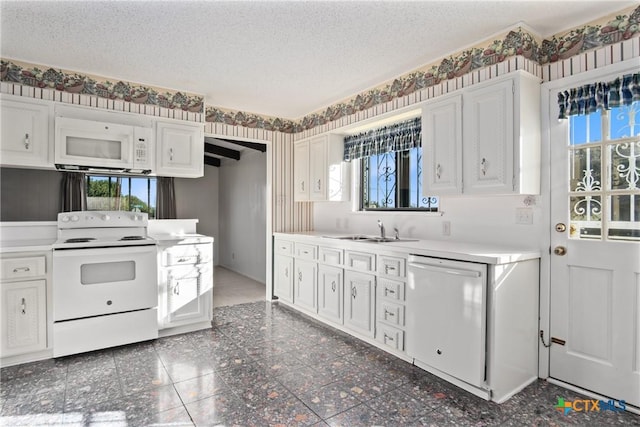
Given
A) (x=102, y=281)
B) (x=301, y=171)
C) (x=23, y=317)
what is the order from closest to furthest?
(x=23, y=317) → (x=102, y=281) → (x=301, y=171)

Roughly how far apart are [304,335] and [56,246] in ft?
7.12

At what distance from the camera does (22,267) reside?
108 inches

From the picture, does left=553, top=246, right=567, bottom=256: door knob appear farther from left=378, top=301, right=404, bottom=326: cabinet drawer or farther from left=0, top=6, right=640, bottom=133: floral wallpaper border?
left=0, top=6, right=640, bottom=133: floral wallpaper border

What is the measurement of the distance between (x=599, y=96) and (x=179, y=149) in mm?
3575

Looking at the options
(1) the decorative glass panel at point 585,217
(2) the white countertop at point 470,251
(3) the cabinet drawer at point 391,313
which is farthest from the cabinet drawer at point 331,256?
(1) the decorative glass panel at point 585,217

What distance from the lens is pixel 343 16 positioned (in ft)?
Answer: 7.69

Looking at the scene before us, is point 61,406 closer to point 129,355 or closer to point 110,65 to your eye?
point 129,355

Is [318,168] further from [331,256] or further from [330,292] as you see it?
[330,292]

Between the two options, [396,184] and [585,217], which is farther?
[396,184]

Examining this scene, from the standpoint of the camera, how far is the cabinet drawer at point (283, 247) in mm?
4197

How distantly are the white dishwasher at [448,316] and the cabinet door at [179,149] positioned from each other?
255 centimetres

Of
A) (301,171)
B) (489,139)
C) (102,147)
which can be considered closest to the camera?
(489,139)

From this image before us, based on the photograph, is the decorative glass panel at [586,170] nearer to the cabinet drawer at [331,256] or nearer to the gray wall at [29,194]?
the cabinet drawer at [331,256]

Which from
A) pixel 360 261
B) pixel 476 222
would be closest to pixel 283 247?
pixel 360 261
